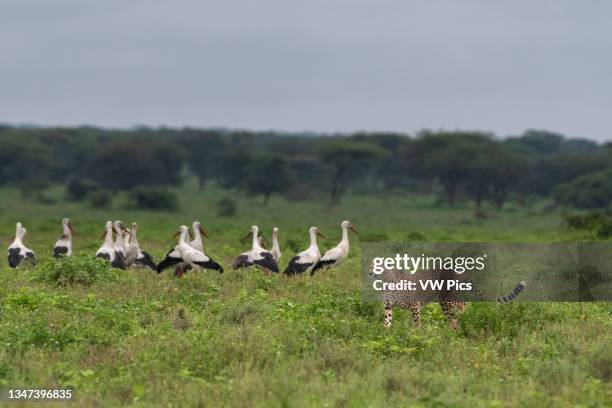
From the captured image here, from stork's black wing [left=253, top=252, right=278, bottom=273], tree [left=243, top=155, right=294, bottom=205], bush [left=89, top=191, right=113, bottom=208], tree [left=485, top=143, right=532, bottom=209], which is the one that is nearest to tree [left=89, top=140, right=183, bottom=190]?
tree [left=243, top=155, right=294, bottom=205]

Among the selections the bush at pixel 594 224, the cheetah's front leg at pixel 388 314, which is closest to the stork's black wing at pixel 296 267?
the cheetah's front leg at pixel 388 314

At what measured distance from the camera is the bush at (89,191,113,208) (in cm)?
5941

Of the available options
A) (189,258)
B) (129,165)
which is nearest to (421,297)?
(189,258)

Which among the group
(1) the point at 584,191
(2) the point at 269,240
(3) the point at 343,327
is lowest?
(3) the point at 343,327

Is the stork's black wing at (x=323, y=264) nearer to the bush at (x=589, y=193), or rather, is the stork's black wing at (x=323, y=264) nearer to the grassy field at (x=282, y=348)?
the grassy field at (x=282, y=348)

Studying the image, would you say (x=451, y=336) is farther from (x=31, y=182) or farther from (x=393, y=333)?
(x=31, y=182)

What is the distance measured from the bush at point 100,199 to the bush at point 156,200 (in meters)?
1.68

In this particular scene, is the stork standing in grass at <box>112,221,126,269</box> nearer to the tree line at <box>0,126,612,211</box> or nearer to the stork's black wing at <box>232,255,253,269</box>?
the stork's black wing at <box>232,255,253,269</box>

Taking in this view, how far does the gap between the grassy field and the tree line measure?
52841mm

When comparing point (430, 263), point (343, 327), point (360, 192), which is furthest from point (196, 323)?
point (360, 192)

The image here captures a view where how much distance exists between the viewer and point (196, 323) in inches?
468

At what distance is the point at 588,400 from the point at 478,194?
58.3 m

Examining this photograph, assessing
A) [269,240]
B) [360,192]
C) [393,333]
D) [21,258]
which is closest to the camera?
[393,333]

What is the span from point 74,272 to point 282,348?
6207mm
